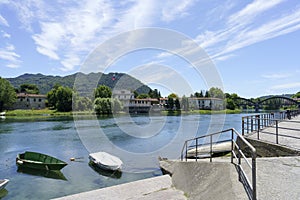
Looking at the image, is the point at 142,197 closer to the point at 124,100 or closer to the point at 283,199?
the point at 283,199

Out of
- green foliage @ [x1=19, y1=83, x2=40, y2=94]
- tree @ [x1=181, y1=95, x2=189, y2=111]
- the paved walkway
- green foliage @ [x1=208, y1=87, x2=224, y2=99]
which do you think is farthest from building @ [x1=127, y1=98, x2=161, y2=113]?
green foliage @ [x1=19, y1=83, x2=40, y2=94]

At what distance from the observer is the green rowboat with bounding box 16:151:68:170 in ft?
47.0

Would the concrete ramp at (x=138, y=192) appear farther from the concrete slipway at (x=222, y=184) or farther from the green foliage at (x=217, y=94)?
the green foliage at (x=217, y=94)

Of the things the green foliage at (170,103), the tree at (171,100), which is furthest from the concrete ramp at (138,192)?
the green foliage at (170,103)

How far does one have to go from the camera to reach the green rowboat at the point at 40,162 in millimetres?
14336

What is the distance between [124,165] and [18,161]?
7.61m

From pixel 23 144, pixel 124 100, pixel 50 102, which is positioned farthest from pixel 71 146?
pixel 50 102

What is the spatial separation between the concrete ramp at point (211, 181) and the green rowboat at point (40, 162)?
1006cm

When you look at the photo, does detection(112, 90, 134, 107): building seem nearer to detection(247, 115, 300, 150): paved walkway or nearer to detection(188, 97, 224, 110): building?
detection(188, 97, 224, 110): building

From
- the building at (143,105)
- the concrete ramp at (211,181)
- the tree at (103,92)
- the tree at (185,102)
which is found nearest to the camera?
the concrete ramp at (211,181)

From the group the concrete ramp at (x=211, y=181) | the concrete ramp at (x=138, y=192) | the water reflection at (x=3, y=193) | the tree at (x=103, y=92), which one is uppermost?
the tree at (x=103, y=92)

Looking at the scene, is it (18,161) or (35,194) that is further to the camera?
(18,161)

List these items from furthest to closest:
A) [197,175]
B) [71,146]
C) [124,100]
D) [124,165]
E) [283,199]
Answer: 1. [124,100]
2. [71,146]
3. [124,165]
4. [197,175]
5. [283,199]

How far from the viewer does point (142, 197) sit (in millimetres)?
7328
